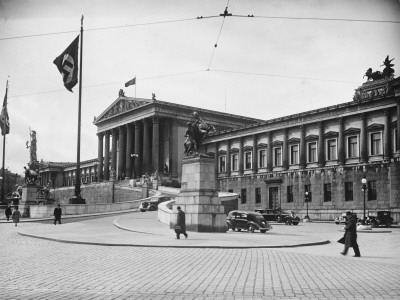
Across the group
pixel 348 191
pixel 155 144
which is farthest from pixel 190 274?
pixel 155 144

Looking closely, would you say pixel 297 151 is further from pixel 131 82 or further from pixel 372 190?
pixel 131 82

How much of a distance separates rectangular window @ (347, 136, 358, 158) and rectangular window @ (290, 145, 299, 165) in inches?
342

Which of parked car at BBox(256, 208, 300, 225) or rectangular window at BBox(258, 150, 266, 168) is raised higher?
rectangular window at BBox(258, 150, 266, 168)

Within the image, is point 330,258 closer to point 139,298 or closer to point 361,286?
point 361,286

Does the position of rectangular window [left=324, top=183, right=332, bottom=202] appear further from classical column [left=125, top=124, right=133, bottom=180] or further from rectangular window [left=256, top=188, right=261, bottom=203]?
classical column [left=125, top=124, right=133, bottom=180]

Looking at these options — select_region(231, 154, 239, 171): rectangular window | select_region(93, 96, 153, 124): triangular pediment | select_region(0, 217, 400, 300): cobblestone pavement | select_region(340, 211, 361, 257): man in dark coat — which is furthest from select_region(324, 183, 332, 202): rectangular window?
select_region(340, 211, 361, 257): man in dark coat

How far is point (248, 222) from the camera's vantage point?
106 ft

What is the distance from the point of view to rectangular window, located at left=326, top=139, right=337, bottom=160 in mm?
60609

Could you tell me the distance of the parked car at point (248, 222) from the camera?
104 feet

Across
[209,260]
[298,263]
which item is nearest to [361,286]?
[298,263]

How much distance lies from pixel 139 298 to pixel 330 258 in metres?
9.33

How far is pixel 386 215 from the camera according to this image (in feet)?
146

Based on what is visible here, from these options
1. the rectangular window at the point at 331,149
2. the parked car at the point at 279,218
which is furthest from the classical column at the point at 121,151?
the parked car at the point at 279,218

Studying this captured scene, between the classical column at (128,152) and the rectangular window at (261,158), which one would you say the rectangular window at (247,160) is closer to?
the rectangular window at (261,158)
